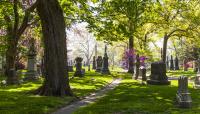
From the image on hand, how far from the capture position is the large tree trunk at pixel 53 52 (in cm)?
2097

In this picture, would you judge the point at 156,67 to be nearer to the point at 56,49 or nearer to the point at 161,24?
the point at 56,49

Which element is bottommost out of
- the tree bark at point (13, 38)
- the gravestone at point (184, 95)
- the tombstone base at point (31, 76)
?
the gravestone at point (184, 95)

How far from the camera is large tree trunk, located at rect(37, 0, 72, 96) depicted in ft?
68.8

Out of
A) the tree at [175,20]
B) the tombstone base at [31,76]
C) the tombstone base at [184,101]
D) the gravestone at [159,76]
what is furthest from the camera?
the tree at [175,20]

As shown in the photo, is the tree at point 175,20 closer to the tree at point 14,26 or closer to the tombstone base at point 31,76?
the tombstone base at point 31,76

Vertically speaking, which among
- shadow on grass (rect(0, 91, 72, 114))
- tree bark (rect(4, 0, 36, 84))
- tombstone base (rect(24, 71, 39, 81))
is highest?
tree bark (rect(4, 0, 36, 84))

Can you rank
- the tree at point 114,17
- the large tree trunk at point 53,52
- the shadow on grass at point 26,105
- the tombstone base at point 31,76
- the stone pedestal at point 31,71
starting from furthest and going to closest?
1. the stone pedestal at point 31,71
2. the tombstone base at point 31,76
3. the tree at point 114,17
4. the large tree trunk at point 53,52
5. the shadow on grass at point 26,105

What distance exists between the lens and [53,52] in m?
21.3

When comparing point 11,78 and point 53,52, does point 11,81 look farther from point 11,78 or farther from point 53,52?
point 53,52

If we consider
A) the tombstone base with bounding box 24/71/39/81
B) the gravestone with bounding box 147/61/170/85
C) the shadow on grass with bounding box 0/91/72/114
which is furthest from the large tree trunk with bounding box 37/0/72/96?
the tombstone base with bounding box 24/71/39/81

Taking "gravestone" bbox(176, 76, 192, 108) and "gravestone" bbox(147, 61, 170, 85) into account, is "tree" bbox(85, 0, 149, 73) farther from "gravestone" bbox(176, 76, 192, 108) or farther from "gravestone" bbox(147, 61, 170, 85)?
"gravestone" bbox(176, 76, 192, 108)

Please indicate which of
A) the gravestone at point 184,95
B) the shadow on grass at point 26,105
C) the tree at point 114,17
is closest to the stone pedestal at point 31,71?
the tree at point 114,17

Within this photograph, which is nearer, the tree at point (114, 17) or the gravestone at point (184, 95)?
the gravestone at point (184, 95)

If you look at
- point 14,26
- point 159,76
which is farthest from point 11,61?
point 159,76
